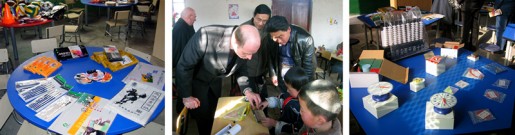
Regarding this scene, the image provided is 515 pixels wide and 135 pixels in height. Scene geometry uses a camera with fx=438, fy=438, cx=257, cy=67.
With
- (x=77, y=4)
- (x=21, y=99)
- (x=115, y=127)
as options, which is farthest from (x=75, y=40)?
(x=115, y=127)

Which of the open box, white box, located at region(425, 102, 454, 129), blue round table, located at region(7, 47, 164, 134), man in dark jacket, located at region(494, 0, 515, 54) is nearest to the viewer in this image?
white box, located at region(425, 102, 454, 129)

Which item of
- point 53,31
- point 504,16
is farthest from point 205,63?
point 53,31

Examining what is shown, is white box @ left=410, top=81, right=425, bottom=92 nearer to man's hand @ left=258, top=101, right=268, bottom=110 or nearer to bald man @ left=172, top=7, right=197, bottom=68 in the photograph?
man's hand @ left=258, top=101, right=268, bottom=110

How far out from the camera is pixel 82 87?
12.0ft

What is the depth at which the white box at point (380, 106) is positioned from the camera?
2908 mm

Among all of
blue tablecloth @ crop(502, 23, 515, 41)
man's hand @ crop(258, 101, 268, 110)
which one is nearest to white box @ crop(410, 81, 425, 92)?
blue tablecloth @ crop(502, 23, 515, 41)

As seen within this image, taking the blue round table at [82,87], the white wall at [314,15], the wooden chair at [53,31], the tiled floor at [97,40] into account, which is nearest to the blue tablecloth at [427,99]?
the white wall at [314,15]

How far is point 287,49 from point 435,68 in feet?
6.12

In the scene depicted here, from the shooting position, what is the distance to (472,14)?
13.3ft

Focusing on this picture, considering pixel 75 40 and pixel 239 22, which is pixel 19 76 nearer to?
pixel 239 22

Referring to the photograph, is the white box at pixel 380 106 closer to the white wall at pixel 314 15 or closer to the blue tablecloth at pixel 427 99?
the blue tablecloth at pixel 427 99

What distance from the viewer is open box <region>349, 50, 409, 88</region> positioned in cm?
329

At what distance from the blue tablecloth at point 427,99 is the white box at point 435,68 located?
3cm

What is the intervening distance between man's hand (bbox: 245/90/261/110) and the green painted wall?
3.34 m
